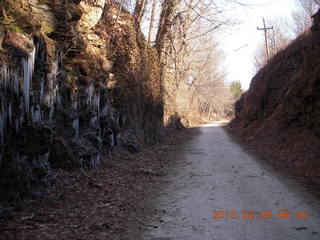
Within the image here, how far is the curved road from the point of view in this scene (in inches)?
190

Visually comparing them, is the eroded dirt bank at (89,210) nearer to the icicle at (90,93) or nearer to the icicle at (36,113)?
the icicle at (36,113)

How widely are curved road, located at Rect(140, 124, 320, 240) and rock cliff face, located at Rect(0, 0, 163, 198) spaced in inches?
94.5

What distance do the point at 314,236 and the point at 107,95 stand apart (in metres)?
7.59

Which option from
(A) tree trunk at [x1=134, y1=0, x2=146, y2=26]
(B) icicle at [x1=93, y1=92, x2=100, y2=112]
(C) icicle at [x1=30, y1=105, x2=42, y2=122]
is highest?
(A) tree trunk at [x1=134, y1=0, x2=146, y2=26]

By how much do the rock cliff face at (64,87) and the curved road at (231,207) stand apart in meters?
2.40

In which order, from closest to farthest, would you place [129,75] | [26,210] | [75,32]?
1. [26,210]
2. [75,32]
3. [129,75]

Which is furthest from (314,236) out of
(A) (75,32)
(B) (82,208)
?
(A) (75,32)

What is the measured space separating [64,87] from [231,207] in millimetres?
4991

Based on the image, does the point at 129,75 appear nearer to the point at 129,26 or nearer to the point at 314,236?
the point at 129,26

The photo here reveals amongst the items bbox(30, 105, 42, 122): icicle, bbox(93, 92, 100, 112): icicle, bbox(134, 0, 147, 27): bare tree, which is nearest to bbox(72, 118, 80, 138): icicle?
bbox(93, 92, 100, 112): icicle

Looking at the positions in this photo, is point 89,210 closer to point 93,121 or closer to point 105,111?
point 93,121

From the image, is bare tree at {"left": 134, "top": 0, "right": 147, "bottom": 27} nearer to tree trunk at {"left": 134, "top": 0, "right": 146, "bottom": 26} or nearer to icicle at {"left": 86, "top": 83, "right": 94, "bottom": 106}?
tree trunk at {"left": 134, "top": 0, "right": 146, "bottom": 26}

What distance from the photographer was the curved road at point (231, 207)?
4820 mm

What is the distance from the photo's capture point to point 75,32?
844 centimetres
